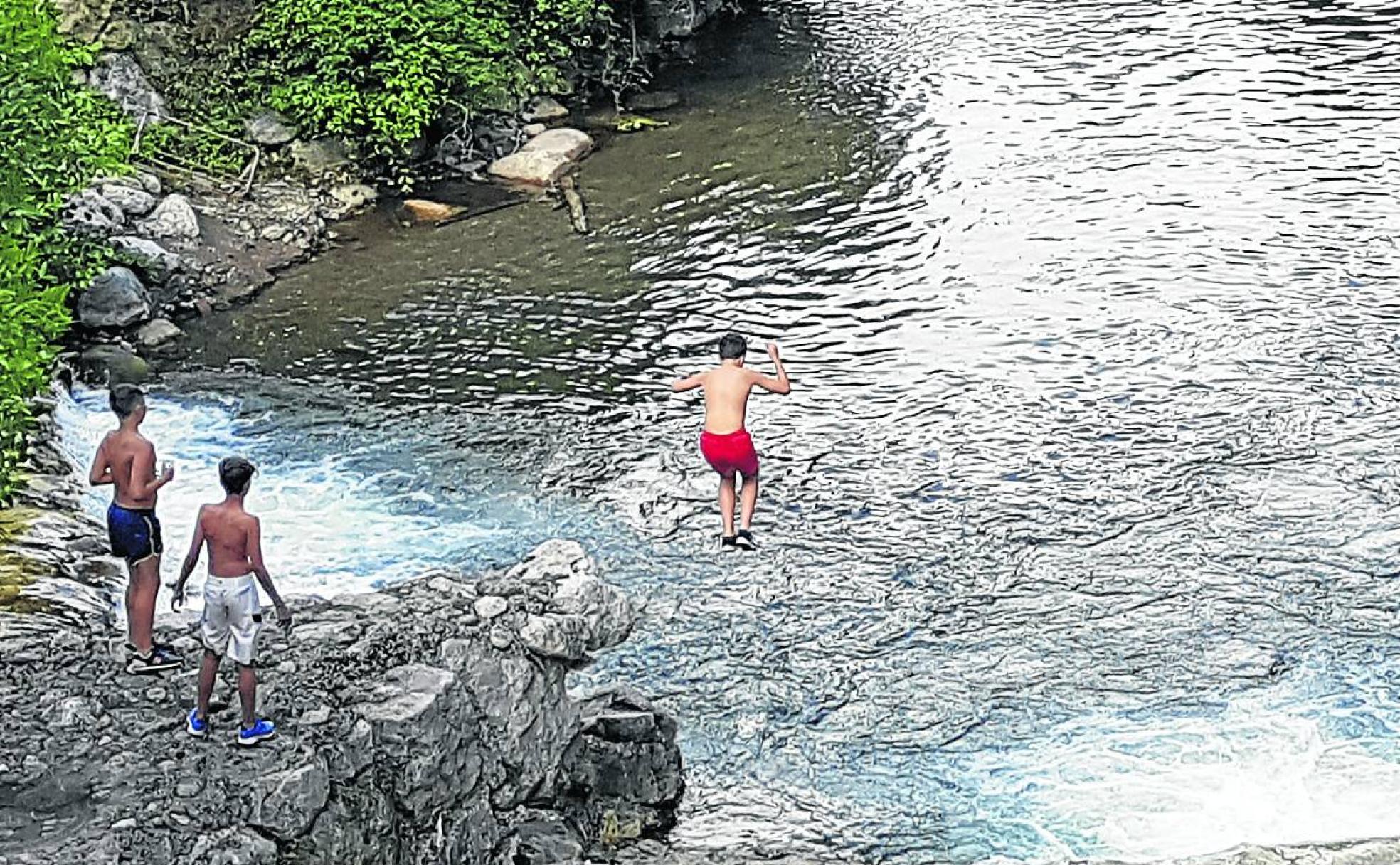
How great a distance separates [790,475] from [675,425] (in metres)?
1.93

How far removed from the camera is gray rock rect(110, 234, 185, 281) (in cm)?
2464

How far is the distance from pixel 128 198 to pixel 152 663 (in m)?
14.5

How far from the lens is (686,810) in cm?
1458

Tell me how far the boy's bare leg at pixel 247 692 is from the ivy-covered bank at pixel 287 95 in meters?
12.7

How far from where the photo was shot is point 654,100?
32.7 m

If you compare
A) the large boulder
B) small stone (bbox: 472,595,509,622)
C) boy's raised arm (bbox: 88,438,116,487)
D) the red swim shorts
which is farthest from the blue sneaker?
the large boulder

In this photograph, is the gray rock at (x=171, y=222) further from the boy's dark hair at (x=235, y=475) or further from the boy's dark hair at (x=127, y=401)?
the boy's dark hair at (x=235, y=475)

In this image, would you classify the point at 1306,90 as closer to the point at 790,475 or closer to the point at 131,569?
the point at 790,475

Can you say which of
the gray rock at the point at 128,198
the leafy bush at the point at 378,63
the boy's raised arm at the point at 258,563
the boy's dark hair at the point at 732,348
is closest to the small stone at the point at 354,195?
the leafy bush at the point at 378,63

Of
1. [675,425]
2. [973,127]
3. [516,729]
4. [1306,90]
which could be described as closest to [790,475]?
[675,425]

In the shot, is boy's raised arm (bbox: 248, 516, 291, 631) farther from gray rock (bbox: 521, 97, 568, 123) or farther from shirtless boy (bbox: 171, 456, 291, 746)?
gray rock (bbox: 521, 97, 568, 123)

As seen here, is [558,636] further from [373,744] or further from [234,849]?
[234,849]

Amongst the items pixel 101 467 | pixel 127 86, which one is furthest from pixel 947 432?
pixel 127 86

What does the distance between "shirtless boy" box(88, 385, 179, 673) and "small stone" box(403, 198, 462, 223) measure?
584 inches
